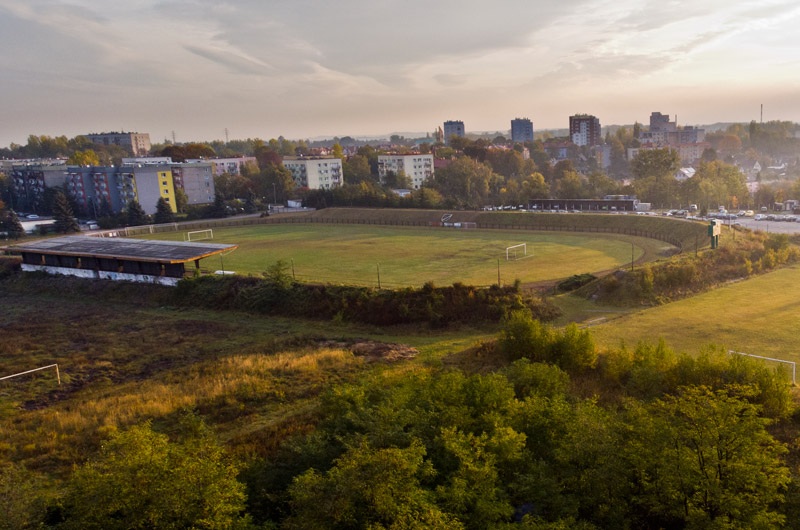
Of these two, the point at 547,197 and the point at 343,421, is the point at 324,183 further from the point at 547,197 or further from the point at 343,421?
the point at 343,421

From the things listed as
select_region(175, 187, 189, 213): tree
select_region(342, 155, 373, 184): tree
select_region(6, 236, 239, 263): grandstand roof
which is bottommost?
select_region(6, 236, 239, 263): grandstand roof

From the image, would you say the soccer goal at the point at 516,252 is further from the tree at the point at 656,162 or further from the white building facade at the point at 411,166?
the white building facade at the point at 411,166

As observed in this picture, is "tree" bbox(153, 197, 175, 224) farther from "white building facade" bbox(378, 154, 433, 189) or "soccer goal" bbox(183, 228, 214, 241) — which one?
"white building facade" bbox(378, 154, 433, 189)

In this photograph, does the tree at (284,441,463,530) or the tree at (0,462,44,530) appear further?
the tree at (0,462,44,530)

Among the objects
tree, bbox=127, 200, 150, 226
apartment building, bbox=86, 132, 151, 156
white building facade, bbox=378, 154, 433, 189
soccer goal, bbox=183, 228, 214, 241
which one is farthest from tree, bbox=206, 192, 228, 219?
apartment building, bbox=86, 132, 151, 156

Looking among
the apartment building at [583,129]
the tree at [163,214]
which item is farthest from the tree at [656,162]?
the apartment building at [583,129]

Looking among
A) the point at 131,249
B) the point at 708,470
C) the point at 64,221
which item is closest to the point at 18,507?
the point at 708,470

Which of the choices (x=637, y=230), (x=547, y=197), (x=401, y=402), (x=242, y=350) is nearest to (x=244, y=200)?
(x=547, y=197)
